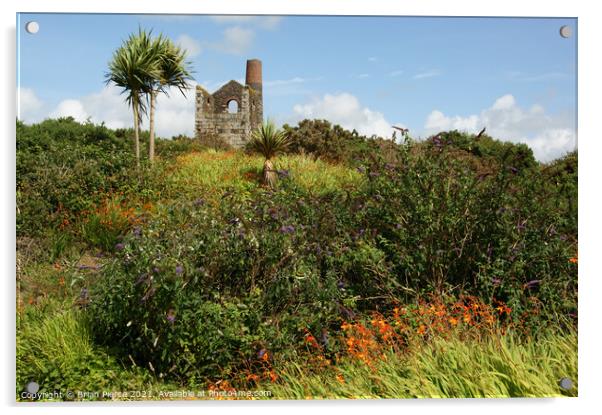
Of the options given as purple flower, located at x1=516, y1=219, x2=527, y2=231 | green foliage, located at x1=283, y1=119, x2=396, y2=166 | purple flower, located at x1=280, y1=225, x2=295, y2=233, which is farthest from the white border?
green foliage, located at x1=283, y1=119, x2=396, y2=166

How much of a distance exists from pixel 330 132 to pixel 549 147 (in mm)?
3133

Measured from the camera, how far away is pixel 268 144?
24.2ft

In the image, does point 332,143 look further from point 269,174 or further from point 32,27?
point 32,27

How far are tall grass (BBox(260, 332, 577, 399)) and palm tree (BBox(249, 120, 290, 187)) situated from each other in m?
2.61

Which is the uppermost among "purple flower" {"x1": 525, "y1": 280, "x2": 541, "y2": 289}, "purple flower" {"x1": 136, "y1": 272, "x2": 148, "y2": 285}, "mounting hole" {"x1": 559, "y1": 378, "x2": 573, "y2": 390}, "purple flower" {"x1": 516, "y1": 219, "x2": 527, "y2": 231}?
"purple flower" {"x1": 516, "y1": 219, "x2": 527, "y2": 231}

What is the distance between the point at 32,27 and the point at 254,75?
1995mm

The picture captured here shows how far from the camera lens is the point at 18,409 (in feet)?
16.5

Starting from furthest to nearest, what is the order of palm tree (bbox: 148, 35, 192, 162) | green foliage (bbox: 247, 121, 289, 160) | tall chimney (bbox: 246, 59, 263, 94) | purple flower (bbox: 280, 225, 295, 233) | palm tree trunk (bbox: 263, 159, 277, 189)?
green foliage (bbox: 247, 121, 289, 160)
palm tree trunk (bbox: 263, 159, 277, 189)
palm tree (bbox: 148, 35, 192, 162)
tall chimney (bbox: 246, 59, 263, 94)
purple flower (bbox: 280, 225, 295, 233)

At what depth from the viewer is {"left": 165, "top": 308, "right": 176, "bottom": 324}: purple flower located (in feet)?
15.2

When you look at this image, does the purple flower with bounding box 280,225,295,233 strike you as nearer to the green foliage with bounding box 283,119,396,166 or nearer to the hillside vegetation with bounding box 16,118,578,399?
the hillside vegetation with bounding box 16,118,578,399

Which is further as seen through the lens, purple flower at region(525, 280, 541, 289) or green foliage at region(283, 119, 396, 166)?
green foliage at region(283, 119, 396, 166)

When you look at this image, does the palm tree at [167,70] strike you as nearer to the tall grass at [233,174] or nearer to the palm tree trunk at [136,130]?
the palm tree trunk at [136,130]

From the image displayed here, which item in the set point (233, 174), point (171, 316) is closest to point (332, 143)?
point (233, 174)

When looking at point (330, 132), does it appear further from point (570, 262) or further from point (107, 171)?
point (570, 262)
